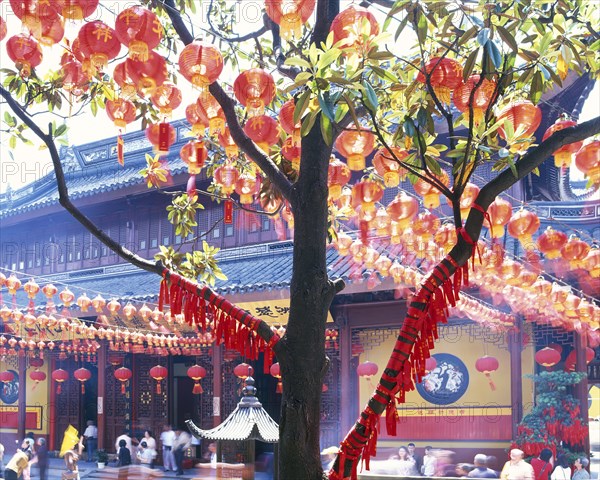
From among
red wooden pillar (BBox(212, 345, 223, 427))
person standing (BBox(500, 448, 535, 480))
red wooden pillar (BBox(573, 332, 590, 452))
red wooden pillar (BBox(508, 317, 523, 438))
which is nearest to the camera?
person standing (BBox(500, 448, 535, 480))

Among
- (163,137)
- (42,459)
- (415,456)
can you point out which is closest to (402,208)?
(163,137)

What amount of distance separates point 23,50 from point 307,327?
223 centimetres

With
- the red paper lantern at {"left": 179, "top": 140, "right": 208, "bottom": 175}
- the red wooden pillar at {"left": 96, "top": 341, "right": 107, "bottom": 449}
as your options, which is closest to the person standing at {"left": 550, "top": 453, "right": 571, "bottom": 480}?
the red paper lantern at {"left": 179, "top": 140, "right": 208, "bottom": 175}

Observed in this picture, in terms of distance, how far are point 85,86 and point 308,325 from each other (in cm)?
249

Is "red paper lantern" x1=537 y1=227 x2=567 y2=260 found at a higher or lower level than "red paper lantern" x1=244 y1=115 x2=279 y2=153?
lower

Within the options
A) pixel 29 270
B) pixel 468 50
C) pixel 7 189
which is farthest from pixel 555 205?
pixel 7 189

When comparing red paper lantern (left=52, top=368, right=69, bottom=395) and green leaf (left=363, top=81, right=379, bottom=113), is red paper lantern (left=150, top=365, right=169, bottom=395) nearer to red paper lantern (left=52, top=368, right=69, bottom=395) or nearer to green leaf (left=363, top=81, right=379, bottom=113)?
red paper lantern (left=52, top=368, right=69, bottom=395)

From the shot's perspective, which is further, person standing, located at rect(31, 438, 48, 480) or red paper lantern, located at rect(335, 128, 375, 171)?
person standing, located at rect(31, 438, 48, 480)

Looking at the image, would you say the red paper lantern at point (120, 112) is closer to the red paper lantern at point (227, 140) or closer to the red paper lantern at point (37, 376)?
the red paper lantern at point (227, 140)

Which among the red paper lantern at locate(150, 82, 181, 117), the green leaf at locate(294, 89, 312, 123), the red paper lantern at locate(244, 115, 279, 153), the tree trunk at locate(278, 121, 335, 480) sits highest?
the red paper lantern at locate(150, 82, 181, 117)

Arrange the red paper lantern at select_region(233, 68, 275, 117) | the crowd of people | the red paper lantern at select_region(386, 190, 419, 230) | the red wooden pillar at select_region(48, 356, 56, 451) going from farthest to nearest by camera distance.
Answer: the red wooden pillar at select_region(48, 356, 56, 451) → the crowd of people → the red paper lantern at select_region(386, 190, 419, 230) → the red paper lantern at select_region(233, 68, 275, 117)

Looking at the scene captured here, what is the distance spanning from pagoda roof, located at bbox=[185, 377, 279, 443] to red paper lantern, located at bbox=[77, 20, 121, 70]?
2.72 meters

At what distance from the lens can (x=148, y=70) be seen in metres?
3.77

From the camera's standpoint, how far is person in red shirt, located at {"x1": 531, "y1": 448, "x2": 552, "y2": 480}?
9.17 m
